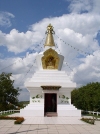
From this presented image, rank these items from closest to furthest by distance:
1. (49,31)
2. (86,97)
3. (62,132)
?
1. (62,132)
2. (49,31)
3. (86,97)

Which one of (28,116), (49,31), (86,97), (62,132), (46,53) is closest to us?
(62,132)

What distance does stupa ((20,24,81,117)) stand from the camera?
71.4ft

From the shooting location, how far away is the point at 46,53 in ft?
84.8

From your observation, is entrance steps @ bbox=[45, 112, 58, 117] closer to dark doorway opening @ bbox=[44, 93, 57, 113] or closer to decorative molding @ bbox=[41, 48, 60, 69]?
dark doorway opening @ bbox=[44, 93, 57, 113]

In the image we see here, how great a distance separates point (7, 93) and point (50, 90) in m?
10.2

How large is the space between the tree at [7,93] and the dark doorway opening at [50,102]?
840cm

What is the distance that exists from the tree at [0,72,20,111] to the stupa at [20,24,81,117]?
21.8ft

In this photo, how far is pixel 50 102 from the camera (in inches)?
926

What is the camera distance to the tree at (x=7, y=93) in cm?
2970

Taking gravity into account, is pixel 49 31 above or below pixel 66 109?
above

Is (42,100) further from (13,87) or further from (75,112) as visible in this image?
(13,87)

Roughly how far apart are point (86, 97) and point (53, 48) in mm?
9991

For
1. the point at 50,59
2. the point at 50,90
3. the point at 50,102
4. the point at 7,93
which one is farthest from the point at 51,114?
the point at 7,93

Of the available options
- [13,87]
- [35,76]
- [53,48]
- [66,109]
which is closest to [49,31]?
[53,48]
